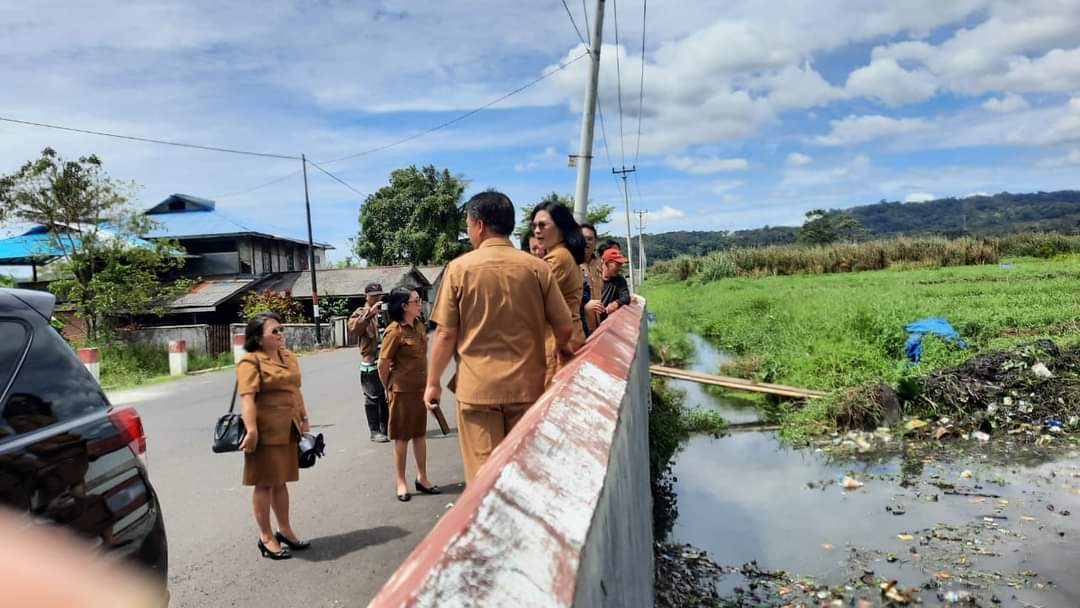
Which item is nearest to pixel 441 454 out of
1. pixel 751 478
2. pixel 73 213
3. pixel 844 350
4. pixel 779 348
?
pixel 751 478

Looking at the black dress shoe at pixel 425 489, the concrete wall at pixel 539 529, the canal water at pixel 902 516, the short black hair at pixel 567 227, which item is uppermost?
the short black hair at pixel 567 227

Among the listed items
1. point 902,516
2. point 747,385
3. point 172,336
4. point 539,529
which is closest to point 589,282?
point 902,516

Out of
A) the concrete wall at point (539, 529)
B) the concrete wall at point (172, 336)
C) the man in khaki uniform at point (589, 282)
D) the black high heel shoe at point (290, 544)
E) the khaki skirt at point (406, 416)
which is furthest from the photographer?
the concrete wall at point (172, 336)

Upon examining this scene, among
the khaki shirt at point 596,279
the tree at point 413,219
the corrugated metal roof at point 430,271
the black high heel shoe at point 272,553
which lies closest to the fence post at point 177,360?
the khaki shirt at point 596,279

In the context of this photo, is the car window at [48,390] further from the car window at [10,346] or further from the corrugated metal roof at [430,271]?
the corrugated metal roof at [430,271]

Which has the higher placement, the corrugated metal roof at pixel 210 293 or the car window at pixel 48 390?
the car window at pixel 48 390

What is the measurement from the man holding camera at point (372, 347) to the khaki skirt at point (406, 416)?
37.0 inches

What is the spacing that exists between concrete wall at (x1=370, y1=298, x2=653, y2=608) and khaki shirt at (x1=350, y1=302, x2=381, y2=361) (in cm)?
529

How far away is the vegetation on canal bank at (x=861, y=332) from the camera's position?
13477mm

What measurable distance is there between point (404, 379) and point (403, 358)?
0.18 metres

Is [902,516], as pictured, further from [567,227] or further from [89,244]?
[89,244]

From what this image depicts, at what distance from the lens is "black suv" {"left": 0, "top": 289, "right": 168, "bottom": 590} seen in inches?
104

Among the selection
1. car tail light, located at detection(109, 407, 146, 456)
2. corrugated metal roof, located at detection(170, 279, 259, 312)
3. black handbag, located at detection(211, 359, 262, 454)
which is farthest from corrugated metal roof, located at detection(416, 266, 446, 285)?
car tail light, located at detection(109, 407, 146, 456)

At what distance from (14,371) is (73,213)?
22.6 meters
